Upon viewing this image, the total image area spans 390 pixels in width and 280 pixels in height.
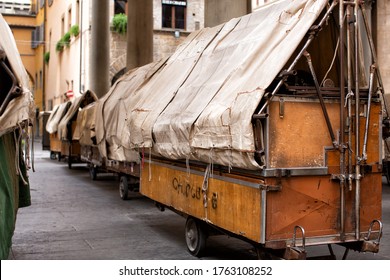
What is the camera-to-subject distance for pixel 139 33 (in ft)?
76.2

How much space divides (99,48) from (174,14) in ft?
30.4

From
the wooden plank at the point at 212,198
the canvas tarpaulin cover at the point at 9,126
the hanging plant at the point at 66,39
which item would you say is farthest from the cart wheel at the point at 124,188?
the hanging plant at the point at 66,39

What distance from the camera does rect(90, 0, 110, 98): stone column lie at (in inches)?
1156

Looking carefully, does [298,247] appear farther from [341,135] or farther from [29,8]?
[29,8]

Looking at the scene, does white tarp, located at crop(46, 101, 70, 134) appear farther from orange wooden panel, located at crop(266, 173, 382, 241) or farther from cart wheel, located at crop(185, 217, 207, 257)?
orange wooden panel, located at crop(266, 173, 382, 241)

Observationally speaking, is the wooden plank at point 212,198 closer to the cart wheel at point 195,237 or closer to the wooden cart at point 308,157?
the wooden cart at point 308,157

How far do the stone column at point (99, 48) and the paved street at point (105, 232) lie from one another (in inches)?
571

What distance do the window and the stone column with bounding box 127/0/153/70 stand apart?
14016mm

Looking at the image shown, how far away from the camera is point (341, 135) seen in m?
6.26

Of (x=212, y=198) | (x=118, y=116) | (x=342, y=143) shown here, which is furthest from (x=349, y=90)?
(x=118, y=116)

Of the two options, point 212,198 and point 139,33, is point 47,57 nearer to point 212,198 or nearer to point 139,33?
point 139,33

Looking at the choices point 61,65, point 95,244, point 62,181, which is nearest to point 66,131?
point 62,181

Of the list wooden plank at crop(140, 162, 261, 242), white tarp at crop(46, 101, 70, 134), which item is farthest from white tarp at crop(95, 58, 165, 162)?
white tarp at crop(46, 101, 70, 134)

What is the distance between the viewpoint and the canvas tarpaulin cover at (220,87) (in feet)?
20.2
